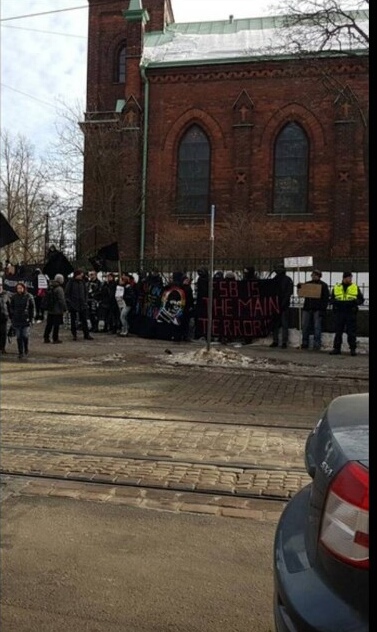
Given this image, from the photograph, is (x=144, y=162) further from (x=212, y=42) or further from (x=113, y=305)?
(x=113, y=305)

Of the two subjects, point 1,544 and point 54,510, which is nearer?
point 1,544

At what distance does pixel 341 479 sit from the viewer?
6.65 feet

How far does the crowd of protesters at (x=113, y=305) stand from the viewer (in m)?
13.4

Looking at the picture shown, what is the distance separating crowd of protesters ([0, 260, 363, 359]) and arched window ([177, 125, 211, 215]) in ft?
39.1

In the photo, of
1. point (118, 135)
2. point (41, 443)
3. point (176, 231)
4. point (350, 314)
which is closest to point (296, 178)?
point (176, 231)

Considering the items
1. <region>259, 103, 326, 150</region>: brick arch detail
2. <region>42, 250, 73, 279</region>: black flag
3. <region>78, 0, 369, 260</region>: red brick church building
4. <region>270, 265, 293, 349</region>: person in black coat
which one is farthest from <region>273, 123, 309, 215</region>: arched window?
<region>270, 265, 293, 349</region>: person in black coat

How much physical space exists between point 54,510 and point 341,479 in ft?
10.1

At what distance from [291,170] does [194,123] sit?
209 inches

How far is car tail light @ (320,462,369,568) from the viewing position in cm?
187

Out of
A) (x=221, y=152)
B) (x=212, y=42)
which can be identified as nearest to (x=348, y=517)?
(x=221, y=152)

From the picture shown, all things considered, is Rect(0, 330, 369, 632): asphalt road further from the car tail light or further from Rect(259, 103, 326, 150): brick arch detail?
Rect(259, 103, 326, 150): brick arch detail

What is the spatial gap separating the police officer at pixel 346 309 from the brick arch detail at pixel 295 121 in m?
16.3
